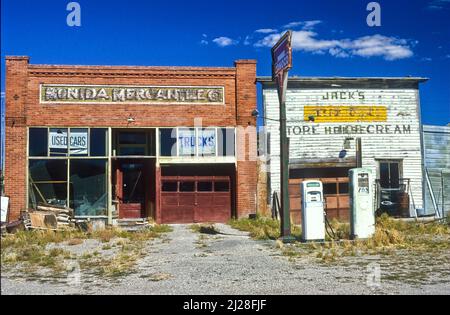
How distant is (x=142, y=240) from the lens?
1620cm

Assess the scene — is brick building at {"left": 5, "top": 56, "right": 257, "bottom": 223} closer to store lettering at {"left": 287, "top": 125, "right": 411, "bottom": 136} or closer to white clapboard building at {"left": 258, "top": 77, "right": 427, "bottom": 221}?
white clapboard building at {"left": 258, "top": 77, "right": 427, "bottom": 221}

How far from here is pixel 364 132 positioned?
2427cm

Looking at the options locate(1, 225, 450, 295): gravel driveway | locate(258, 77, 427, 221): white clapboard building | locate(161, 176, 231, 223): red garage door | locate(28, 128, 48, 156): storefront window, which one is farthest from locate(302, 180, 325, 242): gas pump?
locate(28, 128, 48, 156): storefront window

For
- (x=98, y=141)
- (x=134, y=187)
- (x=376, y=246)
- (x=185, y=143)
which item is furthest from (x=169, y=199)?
(x=376, y=246)

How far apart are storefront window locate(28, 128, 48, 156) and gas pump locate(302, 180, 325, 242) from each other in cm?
1178

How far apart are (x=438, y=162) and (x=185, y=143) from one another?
480 inches

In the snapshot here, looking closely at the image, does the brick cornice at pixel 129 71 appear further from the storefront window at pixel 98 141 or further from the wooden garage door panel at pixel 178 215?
the wooden garage door panel at pixel 178 215

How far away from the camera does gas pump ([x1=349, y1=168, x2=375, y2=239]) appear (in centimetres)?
1500

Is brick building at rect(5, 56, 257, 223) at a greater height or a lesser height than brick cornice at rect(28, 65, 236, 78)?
lesser

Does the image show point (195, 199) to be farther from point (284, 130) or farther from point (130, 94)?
point (284, 130)

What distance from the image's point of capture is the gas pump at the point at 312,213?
14828 millimetres

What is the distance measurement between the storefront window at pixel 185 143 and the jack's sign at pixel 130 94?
1235 millimetres

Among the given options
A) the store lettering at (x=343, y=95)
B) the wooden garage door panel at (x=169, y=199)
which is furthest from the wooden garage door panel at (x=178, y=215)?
the store lettering at (x=343, y=95)
